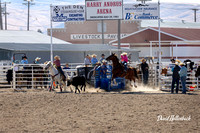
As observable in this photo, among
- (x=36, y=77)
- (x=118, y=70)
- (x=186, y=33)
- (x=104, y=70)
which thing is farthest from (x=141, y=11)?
(x=186, y=33)

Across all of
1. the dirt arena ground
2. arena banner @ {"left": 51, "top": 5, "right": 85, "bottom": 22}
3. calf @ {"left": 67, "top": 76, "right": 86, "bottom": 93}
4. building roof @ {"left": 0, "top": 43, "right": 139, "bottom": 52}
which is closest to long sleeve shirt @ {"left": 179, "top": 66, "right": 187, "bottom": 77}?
the dirt arena ground

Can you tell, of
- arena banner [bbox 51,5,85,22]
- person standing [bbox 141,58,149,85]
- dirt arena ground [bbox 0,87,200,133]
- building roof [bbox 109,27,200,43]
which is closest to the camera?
dirt arena ground [bbox 0,87,200,133]

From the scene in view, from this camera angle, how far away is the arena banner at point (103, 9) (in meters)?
28.6

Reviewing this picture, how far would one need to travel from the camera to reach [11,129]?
1000cm

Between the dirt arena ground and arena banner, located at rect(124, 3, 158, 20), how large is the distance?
1184 cm

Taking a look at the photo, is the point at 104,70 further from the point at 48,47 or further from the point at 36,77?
the point at 48,47

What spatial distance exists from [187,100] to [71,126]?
6405 millimetres

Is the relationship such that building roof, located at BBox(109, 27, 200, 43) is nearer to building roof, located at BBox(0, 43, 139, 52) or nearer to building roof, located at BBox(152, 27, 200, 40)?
building roof, located at BBox(152, 27, 200, 40)

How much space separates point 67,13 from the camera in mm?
27688

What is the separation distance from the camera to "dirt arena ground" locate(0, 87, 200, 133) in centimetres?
1002

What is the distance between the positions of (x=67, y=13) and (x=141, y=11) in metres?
4.89

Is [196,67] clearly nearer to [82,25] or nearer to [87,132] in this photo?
[87,132]

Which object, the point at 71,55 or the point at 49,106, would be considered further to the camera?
the point at 71,55

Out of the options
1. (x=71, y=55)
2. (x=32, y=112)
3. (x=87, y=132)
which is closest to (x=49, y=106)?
(x=32, y=112)
